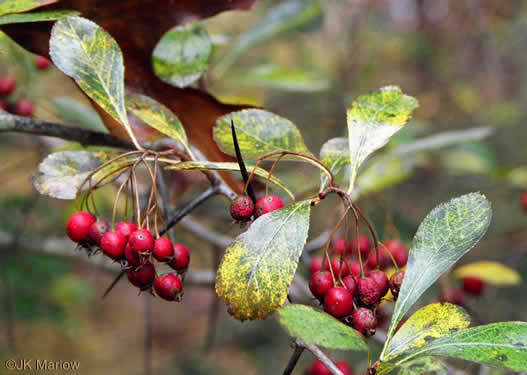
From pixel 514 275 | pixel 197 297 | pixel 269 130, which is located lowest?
pixel 197 297

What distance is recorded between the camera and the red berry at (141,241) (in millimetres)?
456

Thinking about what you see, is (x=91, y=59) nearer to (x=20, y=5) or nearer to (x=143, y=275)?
(x=20, y=5)

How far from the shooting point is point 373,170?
1165 mm

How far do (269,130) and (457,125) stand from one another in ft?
9.08

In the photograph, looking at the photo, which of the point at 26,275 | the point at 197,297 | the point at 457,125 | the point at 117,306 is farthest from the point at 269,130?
the point at 197,297

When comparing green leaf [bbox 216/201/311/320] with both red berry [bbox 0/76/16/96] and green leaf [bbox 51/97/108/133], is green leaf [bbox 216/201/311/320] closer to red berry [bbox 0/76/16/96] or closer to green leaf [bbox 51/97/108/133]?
green leaf [bbox 51/97/108/133]

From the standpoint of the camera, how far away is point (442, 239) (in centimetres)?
46

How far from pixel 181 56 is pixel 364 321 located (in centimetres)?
45

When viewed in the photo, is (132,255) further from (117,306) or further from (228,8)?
(117,306)

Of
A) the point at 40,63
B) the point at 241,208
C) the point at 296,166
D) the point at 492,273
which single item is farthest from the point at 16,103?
the point at 296,166


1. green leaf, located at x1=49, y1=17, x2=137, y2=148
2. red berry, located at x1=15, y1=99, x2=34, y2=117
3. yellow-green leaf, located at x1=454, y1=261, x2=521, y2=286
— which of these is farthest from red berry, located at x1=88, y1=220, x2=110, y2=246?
yellow-green leaf, located at x1=454, y1=261, x2=521, y2=286

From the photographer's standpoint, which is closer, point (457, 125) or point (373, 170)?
point (373, 170)

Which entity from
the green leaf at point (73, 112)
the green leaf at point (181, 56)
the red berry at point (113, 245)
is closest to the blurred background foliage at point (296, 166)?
the green leaf at point (73, 112)

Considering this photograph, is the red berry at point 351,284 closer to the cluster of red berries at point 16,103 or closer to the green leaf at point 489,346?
the green leaf at point 489,346
